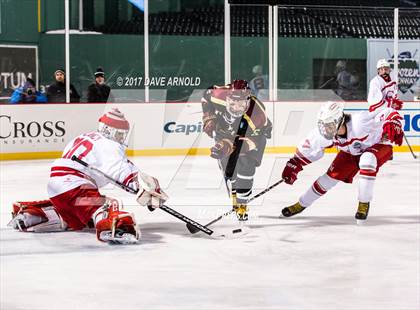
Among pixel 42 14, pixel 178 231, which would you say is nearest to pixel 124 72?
pixel 42 14

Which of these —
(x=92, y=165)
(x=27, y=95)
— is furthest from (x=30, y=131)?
(x=92, y=165)

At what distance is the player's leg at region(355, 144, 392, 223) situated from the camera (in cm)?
556

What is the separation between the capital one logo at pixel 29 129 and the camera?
32.7 ft

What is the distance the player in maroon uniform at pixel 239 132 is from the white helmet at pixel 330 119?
341 millimetres

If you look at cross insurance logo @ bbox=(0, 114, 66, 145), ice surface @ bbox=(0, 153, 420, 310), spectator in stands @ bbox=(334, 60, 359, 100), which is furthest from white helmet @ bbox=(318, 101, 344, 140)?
spectator in stands @ bbox=(334, 60, 359, 100)

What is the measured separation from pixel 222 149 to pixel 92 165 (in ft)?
2.81

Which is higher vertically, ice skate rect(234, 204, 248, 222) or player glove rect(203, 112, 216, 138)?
player glove rect(203, 112, 216, 138)

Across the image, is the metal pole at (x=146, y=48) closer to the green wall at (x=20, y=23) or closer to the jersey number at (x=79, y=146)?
the green wall at (x=20, y=23)

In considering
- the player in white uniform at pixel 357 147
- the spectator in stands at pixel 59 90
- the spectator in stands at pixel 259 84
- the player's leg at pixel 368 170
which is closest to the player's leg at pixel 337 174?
the player in white uniform at pixel 357 147

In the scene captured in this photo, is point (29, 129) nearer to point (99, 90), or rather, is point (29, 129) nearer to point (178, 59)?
point (99, 90)

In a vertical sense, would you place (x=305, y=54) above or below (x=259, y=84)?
above

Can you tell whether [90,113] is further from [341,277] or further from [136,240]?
[341,277]

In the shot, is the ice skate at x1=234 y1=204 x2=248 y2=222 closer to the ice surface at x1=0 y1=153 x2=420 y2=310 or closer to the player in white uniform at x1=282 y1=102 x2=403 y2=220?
the ice surface at x1=0 y1=153 x2=420 y2=310

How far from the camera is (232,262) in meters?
4.50
